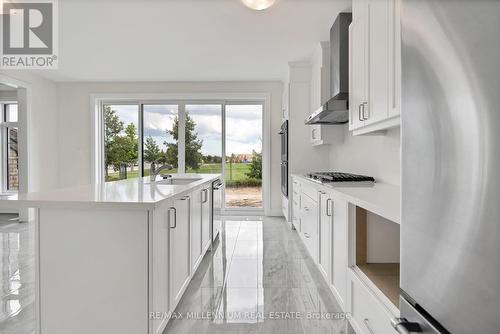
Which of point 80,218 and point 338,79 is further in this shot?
point 338,79

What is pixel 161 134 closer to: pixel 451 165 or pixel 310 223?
pixel 310 223

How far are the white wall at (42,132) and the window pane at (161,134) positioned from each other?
180 cm

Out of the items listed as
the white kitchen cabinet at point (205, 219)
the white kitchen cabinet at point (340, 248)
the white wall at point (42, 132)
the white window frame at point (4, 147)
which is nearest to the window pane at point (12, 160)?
the white window frame at point (4, 147)

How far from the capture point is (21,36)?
3.69 metres

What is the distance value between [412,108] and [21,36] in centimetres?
473

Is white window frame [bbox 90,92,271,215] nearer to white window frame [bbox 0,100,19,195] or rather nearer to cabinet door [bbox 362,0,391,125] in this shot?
white window frame [bbox 0,100,19,195]

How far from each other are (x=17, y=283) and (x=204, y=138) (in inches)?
155

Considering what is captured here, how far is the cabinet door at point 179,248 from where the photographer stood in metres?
1.77

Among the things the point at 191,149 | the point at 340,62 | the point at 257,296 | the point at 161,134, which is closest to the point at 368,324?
the point at 257,296

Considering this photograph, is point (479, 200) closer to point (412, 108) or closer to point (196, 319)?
point (412, 108)

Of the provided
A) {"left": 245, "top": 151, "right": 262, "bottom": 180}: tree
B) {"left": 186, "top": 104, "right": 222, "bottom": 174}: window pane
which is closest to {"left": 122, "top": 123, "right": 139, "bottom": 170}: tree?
{"left": 186, "top": 104, "right": 222, "bottom": 174}: window pane

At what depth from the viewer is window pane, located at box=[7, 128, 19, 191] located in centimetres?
585

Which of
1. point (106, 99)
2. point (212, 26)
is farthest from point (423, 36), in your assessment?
point (106, 99)

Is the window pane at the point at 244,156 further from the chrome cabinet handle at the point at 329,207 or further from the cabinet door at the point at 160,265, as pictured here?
the cabinet door at the point at 160,265
